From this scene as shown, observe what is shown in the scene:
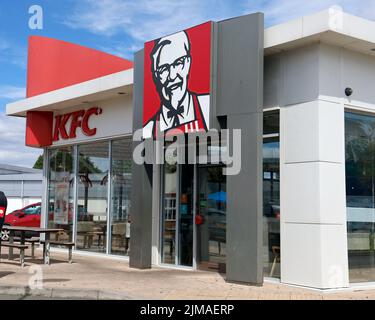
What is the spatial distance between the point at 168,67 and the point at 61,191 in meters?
7.36

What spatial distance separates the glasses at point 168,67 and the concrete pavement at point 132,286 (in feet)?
13.9

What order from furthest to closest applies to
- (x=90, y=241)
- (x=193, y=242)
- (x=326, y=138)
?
(x=90, y=241) → (x=193, y=242) → (x=326, y=138)

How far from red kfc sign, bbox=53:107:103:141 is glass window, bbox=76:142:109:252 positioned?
485 mm

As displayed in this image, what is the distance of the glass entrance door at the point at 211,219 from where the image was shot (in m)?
12.0

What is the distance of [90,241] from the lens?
15820 millimetres

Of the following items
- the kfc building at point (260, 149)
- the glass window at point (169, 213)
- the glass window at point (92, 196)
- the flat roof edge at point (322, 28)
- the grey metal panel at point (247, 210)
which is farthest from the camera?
the glass window at point (92, 196)

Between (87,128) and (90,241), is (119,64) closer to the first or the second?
(87,128)

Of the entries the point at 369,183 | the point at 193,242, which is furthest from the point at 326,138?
the point at 193,242

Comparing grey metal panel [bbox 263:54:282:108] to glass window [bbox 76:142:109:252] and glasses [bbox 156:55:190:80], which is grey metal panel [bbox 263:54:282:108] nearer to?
glasses [bbox 156:55:190:80]

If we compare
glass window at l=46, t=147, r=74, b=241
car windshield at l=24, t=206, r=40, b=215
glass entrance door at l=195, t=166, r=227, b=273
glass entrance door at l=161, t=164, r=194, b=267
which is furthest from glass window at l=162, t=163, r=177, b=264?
car windshield at l=24, t=206, r=40, b=215

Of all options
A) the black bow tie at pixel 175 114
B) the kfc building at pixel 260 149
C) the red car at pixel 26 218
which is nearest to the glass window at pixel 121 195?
the kfc building at pixel 260 149

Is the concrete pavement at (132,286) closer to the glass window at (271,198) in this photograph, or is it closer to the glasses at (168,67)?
the glass window at (271,198)

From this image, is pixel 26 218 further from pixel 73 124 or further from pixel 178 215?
pixel 178 215
